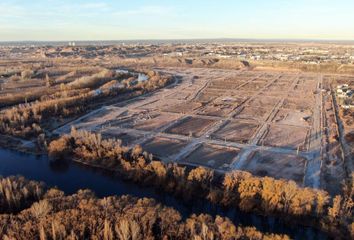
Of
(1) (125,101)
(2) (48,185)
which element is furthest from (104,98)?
(2) (48,185)

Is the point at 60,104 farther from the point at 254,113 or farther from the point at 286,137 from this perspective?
the point at 286,137

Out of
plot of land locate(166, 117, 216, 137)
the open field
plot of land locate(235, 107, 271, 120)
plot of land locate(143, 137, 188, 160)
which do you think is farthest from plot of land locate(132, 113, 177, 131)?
plot of land locate(235, 107, 271, 120)

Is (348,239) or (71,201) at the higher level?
(71,201)

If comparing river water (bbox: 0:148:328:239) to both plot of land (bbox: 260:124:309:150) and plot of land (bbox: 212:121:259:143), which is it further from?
plot of land (bbox: 260:124:309:150)

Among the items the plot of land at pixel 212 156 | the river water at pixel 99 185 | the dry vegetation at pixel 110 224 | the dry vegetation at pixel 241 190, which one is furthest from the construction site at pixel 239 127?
the dry vegetation at pixel 110 224

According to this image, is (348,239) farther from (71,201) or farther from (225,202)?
(71,201)

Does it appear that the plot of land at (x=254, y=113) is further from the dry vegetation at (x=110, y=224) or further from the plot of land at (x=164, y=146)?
the dry vegetation at (x=110, y=224)

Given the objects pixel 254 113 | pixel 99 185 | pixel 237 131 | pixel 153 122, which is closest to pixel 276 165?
pixel 237 131
